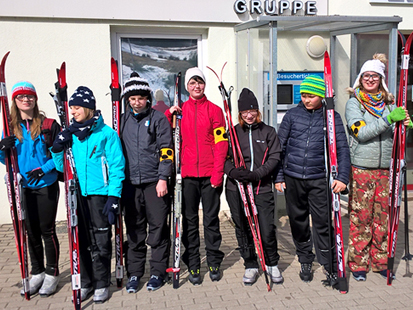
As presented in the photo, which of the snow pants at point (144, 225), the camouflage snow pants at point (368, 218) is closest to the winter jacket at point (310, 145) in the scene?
the camouflage snow pants at point (368, 218)

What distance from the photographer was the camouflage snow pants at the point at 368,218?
12.4 feet

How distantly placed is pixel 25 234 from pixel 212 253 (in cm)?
168

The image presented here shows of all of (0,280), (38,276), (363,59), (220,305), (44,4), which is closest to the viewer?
(220,305)

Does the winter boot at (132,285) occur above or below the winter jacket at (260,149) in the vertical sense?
below

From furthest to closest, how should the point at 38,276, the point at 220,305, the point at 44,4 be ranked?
1. the point at 44,4
2. the point at 38,276
3. the point at 220,305

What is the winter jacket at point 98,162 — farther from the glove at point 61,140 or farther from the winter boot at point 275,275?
the winter boot at point 275,275

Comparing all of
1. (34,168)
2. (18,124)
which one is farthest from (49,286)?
(18,124)

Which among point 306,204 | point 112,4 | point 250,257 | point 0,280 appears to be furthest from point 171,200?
point 112,4

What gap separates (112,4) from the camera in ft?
18.4

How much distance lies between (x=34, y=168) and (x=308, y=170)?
2.41 m

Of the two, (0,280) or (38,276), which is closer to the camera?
(38,276)

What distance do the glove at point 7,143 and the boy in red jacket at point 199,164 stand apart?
134 centimetres

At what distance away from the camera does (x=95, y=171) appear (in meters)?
3.37

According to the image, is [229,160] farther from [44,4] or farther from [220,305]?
[44,4]
